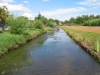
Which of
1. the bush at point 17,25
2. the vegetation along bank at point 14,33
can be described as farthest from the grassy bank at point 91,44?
the bush at point 17,25

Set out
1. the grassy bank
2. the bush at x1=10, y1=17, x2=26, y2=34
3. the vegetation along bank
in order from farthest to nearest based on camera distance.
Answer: the bush at x1=10, y1=17, x2=26, y2=34, the vegetation along bank, the grassy bank

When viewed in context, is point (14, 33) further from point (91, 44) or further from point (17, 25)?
point (91, 44)

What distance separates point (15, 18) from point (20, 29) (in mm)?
2979

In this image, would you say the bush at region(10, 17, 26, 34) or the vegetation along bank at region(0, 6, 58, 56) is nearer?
the vegetation along bank at region(0, 6, 58, 56)

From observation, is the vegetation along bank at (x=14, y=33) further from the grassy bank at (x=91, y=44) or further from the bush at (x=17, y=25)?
the grassy bank at (x=91, y=44)

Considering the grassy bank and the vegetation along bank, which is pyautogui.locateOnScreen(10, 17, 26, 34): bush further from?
the grassy bank

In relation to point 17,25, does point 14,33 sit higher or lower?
lower

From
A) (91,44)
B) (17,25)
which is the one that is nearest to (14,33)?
(17,25)

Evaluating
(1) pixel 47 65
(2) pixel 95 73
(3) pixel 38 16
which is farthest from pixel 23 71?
(3) pixel 38 16

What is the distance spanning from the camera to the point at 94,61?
1748 cm

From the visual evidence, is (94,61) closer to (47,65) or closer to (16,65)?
(47,65)

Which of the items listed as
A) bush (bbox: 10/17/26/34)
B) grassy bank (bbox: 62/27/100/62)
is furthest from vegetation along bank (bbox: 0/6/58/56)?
grassy bank (bbox: 62/27/100/62)

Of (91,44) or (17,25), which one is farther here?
(17,25)

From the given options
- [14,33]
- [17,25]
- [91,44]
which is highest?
[17,25]
